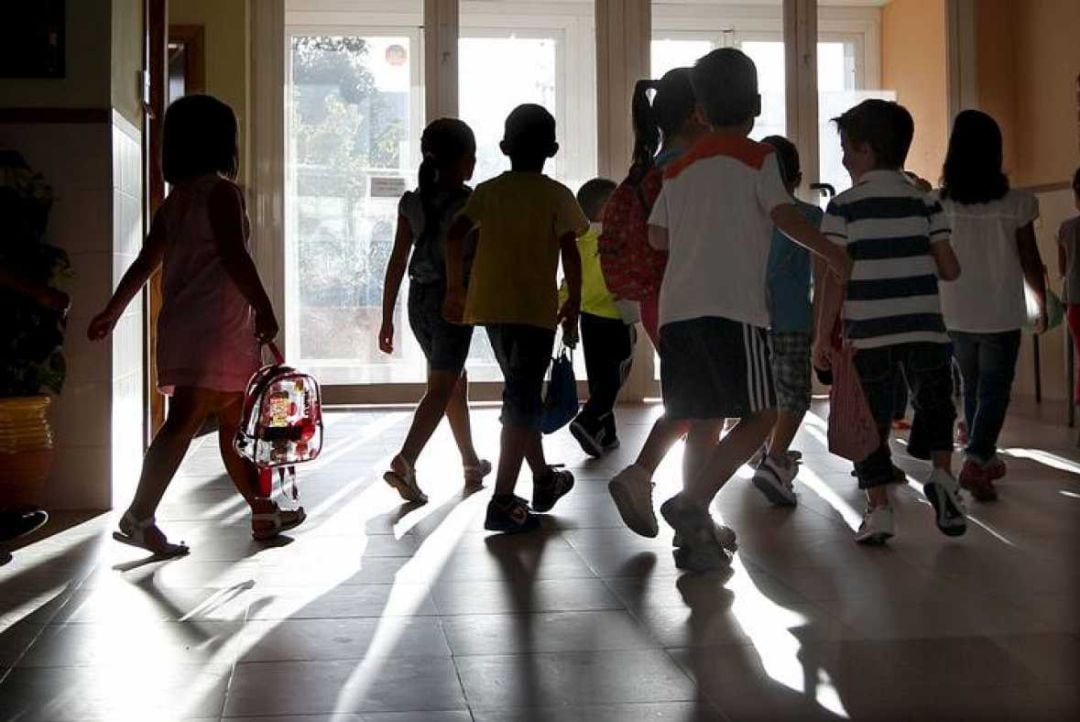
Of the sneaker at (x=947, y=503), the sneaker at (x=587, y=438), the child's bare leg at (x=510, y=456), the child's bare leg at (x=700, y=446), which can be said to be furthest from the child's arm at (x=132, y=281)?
the sneaker at (x=587, y=438)

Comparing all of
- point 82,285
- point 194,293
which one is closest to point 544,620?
point 194,293

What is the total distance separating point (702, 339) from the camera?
3.43 meters

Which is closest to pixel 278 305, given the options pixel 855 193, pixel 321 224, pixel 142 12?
pixel 321 224

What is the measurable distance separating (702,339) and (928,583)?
76 cm

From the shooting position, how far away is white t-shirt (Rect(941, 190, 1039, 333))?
4.70 m

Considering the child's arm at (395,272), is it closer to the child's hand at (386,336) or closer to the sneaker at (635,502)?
the child's hand at (386,336)

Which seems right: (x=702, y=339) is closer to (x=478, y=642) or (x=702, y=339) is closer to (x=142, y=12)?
(x=478, y=642)

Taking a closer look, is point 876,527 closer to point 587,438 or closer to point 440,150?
point 440,150

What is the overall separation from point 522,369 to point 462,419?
964 millimetres

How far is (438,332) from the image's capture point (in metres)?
4.60

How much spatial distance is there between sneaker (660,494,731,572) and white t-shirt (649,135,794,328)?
46 cm

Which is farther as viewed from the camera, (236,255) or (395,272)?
(395,272)

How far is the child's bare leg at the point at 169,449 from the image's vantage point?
3697 mm

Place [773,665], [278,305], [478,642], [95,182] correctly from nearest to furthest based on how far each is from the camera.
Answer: [773,665] → [478,642] → [95,182] → [278,305]
